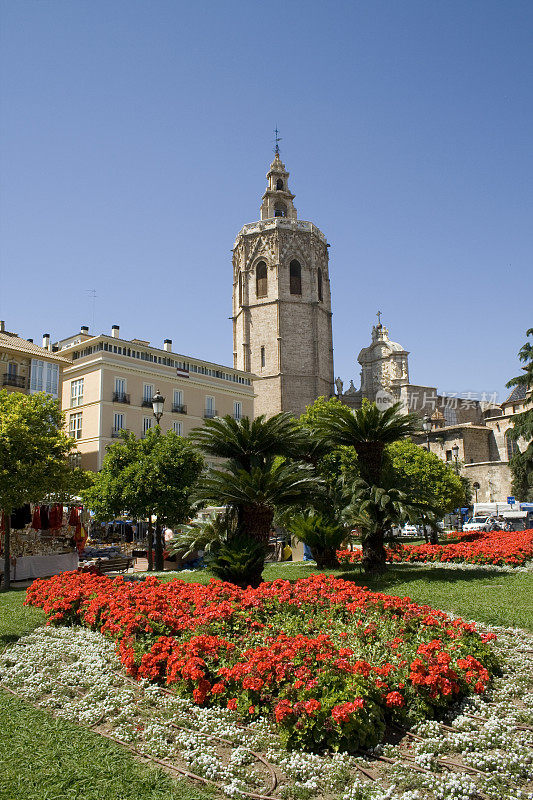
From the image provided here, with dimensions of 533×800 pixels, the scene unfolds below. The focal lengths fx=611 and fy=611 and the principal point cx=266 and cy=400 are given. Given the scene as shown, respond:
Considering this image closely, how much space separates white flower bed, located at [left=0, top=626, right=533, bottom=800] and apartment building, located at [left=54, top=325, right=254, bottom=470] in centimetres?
3127

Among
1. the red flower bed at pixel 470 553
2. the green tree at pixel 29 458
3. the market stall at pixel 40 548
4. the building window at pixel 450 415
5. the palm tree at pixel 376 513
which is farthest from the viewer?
the building window at pixel 450 415

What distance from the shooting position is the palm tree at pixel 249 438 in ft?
47.6

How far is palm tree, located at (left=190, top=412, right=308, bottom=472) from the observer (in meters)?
14.5

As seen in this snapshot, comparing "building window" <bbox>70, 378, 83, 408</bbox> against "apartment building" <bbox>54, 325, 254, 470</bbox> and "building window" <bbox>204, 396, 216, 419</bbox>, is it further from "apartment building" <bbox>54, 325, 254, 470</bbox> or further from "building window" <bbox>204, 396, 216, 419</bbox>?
"building window" <bbox>204, 396, 216, 419</bbox>

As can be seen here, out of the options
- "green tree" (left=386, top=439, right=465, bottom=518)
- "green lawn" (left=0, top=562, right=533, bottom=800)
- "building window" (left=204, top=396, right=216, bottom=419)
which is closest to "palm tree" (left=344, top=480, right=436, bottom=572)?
"green lawn" (left=0, top=562, right=533, bottom=800)

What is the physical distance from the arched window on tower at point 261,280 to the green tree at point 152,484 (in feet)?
151

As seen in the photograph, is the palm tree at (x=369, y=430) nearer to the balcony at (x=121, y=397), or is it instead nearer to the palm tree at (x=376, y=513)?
the palm tree at (x=376, y=513)

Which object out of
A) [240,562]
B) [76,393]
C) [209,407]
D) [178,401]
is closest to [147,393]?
[178,401]

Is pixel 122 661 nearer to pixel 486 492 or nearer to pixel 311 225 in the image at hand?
pixel 486 492

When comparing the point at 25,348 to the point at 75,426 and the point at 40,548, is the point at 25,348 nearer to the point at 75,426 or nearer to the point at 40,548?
the point at 75,426

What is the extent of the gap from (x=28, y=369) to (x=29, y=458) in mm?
19849

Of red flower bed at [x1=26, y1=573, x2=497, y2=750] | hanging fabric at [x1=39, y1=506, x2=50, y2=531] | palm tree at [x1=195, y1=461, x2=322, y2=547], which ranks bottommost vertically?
red flower bed at [x1=26, y1=573, x2=497, y2=750]

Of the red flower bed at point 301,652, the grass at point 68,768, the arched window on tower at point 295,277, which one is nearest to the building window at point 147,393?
the arched window on tower at point 295,277

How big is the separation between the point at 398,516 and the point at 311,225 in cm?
5823
